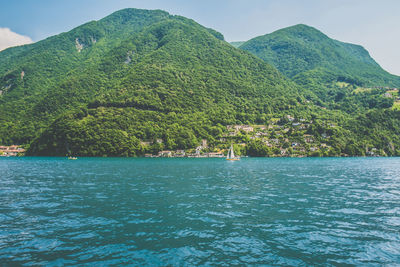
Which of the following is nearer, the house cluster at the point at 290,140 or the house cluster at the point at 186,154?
the house cluster at the point at 186,154

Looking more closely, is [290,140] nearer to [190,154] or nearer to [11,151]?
[190,154]

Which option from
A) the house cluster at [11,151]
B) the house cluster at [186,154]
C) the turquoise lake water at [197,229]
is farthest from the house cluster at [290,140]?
the turquoise lake water at [197,229]

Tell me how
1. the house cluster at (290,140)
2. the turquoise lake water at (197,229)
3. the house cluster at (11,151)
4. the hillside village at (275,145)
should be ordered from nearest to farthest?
the turquoise lake water at (197,229) < the hillside village at (275,145) < the house cluster at (290,140) < the house cluster at (11,151)

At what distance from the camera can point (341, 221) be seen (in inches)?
789

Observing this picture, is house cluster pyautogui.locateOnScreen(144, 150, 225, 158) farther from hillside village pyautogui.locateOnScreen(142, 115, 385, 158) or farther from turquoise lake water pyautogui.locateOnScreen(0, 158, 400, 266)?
turquoise lake water pyautogui.locateOnScreen(0, 158, 400, 266)

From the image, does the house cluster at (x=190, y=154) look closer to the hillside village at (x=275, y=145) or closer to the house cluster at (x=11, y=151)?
the hillside village at (x=275, y=145)

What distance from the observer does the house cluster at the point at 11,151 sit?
178125 millimetres

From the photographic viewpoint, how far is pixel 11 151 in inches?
7239

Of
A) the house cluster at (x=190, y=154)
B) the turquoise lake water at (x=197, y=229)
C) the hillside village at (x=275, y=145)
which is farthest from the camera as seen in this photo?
the hillside village at (x=275, y=145)

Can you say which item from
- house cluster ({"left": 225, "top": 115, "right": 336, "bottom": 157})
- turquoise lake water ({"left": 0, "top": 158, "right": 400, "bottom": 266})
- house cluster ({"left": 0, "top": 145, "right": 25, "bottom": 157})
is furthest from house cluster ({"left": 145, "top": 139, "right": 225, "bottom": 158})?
turquoise lake water ({"left": 0, "top": 158, "right": 400, "bottom": 266})

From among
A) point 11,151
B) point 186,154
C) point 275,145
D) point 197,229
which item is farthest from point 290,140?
point 11,151

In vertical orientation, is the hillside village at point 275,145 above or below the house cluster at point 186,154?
above

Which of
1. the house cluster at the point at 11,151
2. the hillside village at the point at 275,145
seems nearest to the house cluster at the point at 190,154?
the hillside village at the point at 275,145

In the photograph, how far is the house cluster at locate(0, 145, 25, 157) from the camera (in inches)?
7013
